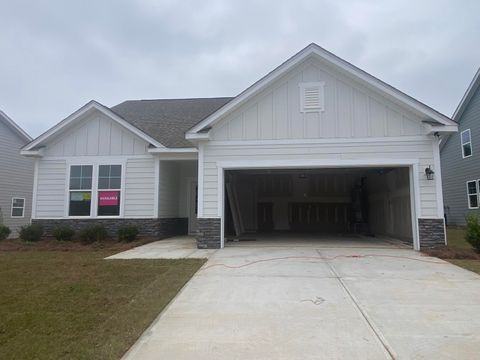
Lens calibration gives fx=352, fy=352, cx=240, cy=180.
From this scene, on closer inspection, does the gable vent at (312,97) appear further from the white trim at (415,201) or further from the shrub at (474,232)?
the shrub at (474,232)

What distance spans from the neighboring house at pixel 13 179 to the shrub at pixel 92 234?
25.6 ft

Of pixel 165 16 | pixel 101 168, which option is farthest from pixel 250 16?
pixel 101 168

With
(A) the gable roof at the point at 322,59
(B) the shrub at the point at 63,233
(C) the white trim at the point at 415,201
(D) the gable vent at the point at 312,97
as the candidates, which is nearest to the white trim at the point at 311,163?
(C) the white trim at the point at 415,201

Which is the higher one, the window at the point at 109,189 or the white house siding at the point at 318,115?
the white house siding at the point at 318,115

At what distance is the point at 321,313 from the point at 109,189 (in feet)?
34.2

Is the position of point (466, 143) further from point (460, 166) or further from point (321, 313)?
point (321, 313)

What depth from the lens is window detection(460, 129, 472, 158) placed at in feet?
61.9

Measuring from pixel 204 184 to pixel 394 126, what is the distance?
5895 mm

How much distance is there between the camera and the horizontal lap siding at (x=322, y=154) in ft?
32.9

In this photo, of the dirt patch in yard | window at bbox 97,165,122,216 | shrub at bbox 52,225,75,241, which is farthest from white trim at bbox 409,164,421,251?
shrub at bbox 52,225,75,241

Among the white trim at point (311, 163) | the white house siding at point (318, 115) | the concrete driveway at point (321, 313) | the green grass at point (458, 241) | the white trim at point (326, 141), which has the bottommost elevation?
the concrete driveway at point (321, 313)

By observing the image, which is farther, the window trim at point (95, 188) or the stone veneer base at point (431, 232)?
the window trim at point (95, 188)

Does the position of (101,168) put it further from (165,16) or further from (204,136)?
(165,16)

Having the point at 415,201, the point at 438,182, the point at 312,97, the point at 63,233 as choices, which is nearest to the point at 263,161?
the point at 312,97
